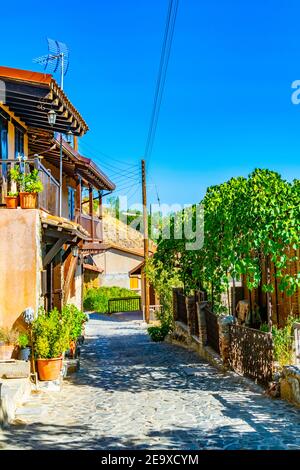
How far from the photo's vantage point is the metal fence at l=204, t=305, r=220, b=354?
38.1 ft

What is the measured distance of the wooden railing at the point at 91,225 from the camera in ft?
62.4

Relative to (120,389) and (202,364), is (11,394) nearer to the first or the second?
(120,389)

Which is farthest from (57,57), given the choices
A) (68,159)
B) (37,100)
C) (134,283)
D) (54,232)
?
(134,283)

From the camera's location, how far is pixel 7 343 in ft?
29.5

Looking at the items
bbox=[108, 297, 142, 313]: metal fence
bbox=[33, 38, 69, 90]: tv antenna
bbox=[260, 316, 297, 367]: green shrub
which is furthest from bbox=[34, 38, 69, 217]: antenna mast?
bbox=[108, 297, 142, 313]: metal fence

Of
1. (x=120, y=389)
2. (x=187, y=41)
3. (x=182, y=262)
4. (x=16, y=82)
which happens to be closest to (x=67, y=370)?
(x=120, y=389)

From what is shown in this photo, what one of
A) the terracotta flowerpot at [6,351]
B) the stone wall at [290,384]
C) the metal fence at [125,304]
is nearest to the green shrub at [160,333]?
the terracotta flowerpot at [6,351]

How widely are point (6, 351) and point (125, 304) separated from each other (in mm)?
27208

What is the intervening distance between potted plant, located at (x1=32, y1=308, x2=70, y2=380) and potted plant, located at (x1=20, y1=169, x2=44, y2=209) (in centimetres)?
230

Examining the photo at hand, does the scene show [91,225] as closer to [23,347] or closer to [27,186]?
[27,186]

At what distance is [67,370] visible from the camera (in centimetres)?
1071

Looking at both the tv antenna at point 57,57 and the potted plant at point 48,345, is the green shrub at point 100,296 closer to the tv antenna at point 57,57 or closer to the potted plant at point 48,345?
the tv antenna at point 57,57

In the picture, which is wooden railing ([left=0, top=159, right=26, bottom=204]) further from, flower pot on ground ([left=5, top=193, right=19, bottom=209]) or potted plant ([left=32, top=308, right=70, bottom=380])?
potted plant ([left=32, top=308, right=70, bottom=380])
